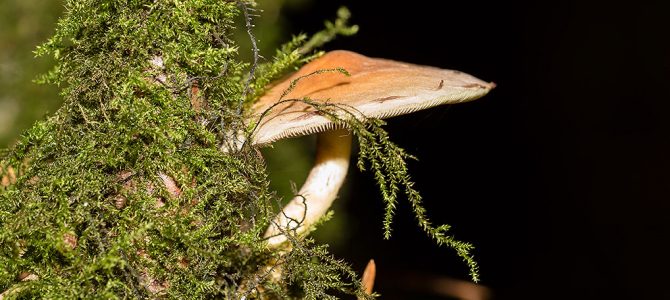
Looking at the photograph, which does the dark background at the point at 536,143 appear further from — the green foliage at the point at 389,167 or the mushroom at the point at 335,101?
the green foliage at the point at 389,167

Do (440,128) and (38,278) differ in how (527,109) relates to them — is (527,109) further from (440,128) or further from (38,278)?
(38,278)

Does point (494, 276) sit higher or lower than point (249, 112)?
higher

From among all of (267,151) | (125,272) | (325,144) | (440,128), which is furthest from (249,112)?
(440,128)

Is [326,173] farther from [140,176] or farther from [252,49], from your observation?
[140,176]

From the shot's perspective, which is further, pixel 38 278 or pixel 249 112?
pixel 249 112

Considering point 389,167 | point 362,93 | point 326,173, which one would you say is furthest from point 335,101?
point 326,173

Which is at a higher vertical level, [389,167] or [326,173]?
[326,173]

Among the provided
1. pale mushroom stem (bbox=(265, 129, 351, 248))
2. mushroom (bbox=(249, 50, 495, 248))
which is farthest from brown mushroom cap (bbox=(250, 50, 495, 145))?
pale mushroom stem (bbox=(265, 129, 351, 248))
